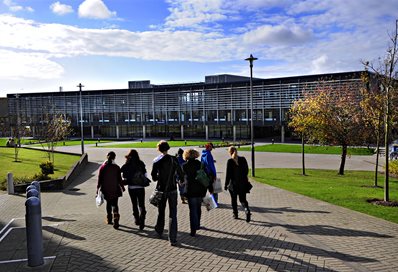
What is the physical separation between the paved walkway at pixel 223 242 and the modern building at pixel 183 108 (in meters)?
41.1

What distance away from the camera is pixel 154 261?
6410 mm

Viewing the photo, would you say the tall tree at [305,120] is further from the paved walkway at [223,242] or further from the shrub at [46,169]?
the shrub at [46,169]

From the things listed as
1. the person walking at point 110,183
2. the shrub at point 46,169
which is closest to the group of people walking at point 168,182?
the person walking at point 110,183

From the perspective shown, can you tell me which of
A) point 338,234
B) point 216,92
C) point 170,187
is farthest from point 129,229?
point 216,92

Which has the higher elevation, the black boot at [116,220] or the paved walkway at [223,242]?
the black boot at [116,220]

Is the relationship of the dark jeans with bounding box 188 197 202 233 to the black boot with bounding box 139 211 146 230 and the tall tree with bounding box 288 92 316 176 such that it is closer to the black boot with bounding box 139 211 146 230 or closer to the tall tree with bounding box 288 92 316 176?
the black boot with bounding box 139 211 146 230

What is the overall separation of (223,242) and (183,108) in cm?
6195

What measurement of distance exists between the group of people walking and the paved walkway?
0.41 meters

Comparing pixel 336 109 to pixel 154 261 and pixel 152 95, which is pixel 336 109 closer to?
pixel 154 261

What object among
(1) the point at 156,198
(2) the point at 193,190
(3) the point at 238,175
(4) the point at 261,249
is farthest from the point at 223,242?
(3) the point at 238,175

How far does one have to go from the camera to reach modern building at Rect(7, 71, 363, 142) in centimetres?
5600

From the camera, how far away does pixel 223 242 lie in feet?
24.4

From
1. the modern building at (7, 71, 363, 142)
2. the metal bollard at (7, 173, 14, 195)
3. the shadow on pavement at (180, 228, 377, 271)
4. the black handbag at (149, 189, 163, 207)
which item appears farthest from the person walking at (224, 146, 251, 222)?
the modern building at (7, 71, 363, 142)

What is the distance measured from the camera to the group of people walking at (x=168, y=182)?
24.1 ft
